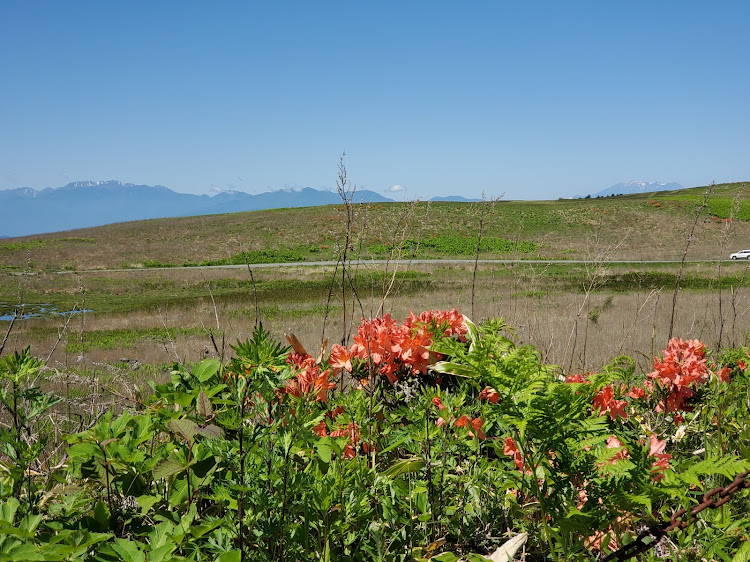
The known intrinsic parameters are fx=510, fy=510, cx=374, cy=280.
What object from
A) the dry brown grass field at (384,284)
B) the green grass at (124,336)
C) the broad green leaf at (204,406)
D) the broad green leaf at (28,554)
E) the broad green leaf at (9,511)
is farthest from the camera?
the green grass at (124,336)

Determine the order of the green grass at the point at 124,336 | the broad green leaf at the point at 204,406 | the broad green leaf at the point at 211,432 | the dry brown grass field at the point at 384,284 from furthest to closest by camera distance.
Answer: the green grass at the point at 124,336 → the dry brown grass field at the point at 384,284 → the broad green leaf at the point at 204,406 → the broad green leaf at the point at 211,432

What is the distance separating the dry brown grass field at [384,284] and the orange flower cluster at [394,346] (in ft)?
0.56

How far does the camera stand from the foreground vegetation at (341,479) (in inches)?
37.9

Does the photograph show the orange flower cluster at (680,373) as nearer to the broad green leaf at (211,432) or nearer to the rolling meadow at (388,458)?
the rolling meadow at (388,458)

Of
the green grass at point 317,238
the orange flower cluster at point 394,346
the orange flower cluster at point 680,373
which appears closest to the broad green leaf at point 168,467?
the orange flower cluster at point 394,346

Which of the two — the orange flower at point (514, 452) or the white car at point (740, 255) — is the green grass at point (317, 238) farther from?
the orange flower at point (514, 452)

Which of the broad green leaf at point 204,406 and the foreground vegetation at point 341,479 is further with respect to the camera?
the broad green leaf at point 204,406

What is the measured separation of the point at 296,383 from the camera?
5.13ft

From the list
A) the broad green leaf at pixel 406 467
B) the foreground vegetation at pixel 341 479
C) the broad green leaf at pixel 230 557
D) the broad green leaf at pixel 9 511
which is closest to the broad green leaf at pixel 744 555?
the foreground vegetation at pixel 341 479

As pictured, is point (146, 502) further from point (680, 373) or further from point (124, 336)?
point (124, 336)

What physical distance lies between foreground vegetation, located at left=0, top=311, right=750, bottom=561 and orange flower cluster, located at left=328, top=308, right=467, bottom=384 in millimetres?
217

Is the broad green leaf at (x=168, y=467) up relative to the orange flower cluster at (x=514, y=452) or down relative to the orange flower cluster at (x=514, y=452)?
up

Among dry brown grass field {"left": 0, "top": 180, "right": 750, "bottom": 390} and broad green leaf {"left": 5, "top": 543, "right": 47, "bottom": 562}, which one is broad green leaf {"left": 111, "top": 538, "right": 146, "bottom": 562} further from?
dry brown grass field {"left": 0, "top": 180, "right": 750, "bottom": 390}

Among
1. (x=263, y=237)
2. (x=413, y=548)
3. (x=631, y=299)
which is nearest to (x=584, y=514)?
(x=413, y=548)
